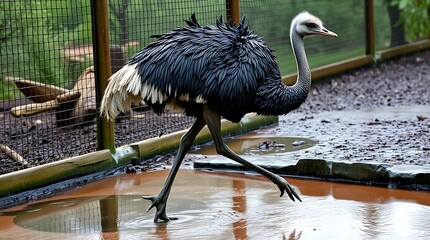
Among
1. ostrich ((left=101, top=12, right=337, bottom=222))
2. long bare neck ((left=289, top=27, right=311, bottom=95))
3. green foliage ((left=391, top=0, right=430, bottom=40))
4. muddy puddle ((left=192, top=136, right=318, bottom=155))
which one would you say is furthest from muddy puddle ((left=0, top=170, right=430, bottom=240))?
green foliage ((left=391, top=0, right=430, bottom=40))

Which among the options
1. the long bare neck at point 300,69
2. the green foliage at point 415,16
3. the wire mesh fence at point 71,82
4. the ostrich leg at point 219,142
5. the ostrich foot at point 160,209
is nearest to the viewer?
the ostrich foot at point 160,209

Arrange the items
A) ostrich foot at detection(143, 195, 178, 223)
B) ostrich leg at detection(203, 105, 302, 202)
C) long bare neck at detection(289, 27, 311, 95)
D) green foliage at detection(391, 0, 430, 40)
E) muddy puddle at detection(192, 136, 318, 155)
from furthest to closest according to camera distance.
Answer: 1. green foliage at detection(391, 0, 430, 40)
2. muddy puddle at detection(192, 136, 318, 155)
3. long bare neck at detection(289, 27, 311, 95)
4. ostrich leg at detection(203, 105, 302, 202)
5. ostrich foot at detection(143, 195, 178, 223)

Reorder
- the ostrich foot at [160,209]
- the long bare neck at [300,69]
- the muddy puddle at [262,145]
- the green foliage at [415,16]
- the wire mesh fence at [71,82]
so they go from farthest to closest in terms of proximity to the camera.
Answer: the green foliage at [415,16] < the muddy puddle at [262,145] < the wire mesh fence at [71,82] < the long bare neck at [300,69] < the ostrich foot at [160,209]

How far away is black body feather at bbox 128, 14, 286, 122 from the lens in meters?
5.16

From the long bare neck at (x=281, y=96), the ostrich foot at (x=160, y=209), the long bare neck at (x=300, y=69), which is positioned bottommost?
the ostrich foot at (x=160, y=209)

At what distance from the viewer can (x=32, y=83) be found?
768 cm

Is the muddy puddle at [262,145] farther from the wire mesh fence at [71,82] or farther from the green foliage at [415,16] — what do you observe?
the green foliage at [415,16]

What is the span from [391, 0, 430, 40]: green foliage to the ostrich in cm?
785

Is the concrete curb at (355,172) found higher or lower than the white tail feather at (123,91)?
lower

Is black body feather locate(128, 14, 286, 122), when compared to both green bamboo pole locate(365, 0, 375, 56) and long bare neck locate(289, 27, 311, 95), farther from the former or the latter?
green bamboo pole locate(365, 0, 375, 56)

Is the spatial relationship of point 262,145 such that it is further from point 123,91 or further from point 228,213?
point 123,91

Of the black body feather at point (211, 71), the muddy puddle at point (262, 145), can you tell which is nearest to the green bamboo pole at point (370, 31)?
the muddy puddle at point (262, 145)

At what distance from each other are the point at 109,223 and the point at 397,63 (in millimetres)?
8855

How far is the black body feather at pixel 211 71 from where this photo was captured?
5160mm
